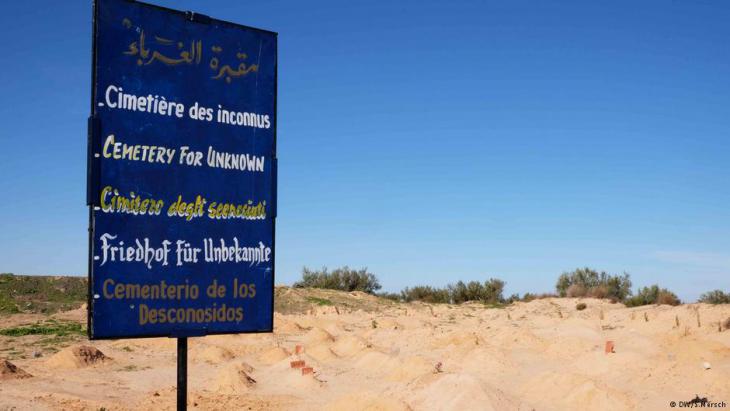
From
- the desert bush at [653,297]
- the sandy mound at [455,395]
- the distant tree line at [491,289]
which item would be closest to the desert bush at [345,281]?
the distant tree line at [491,289]

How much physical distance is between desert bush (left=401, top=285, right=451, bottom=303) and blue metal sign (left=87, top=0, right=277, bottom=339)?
44456 millimetres

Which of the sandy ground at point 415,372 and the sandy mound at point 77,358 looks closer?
the sandy ground at point 415,372

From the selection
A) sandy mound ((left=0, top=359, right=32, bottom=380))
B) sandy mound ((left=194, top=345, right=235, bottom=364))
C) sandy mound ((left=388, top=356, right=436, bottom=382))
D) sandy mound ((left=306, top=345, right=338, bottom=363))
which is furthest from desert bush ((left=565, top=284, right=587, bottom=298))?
sandy mound ((left=0, top=359, right=32, bottom=380))

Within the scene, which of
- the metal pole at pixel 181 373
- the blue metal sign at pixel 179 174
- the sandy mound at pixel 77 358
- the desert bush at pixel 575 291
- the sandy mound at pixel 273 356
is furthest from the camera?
the desert bush at pixel 575 291

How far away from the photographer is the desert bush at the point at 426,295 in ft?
164

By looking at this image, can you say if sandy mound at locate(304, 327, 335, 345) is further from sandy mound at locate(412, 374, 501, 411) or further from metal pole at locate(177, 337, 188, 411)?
metal pole at locate(177, 337, 188, 411)

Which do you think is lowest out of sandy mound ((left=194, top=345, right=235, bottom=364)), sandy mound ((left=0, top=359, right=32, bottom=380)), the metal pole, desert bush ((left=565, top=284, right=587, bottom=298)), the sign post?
sandy mound ((left=194, top=345, right=235, bottom=364))

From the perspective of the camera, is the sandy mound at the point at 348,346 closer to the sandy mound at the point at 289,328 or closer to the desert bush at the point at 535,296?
the sandy mound at the point at 289,328

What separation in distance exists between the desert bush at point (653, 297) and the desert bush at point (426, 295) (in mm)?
14725

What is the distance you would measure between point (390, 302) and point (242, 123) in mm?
39312

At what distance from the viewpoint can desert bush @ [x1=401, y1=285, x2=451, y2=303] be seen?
5003 cm

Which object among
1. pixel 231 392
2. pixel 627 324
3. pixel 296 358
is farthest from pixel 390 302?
pixel 231 392

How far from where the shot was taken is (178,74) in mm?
5742

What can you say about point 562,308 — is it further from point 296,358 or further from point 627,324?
point 296,358
